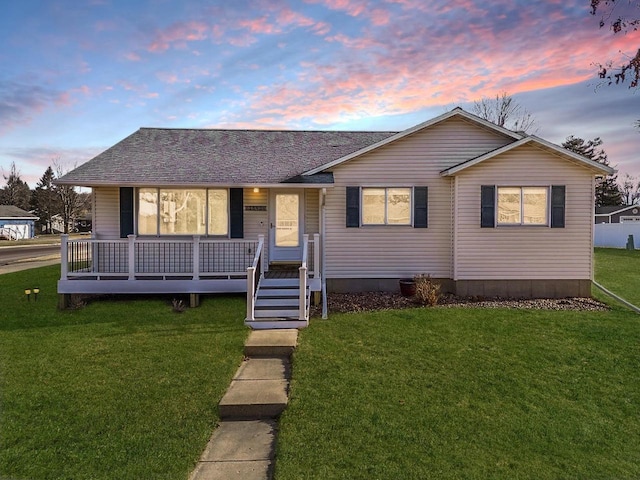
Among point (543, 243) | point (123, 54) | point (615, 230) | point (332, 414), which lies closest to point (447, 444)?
point (332, 414)

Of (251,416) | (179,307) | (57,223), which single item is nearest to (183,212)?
(179,307)

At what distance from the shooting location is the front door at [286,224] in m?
11.7

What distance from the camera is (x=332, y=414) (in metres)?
4.71

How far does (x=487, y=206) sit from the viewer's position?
Result: 430 inches

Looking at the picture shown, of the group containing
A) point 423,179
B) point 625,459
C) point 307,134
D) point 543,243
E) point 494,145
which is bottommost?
point 625,459

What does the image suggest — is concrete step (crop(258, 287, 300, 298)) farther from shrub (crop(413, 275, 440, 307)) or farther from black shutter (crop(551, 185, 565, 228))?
black shutter (crop(551, 185, 565, 228))

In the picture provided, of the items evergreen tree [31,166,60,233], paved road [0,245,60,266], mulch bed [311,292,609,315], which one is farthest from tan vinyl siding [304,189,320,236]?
evergreen tree [31,166,60,233]

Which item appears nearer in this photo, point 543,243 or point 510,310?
point 510,310

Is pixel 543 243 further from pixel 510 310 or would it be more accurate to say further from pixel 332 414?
pixel 332 414

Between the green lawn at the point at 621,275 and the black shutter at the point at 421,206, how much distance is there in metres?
5.80

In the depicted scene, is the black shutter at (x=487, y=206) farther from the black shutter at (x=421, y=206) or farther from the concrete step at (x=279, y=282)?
the concrete step at (x=279, y=282)

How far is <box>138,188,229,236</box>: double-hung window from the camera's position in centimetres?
1139

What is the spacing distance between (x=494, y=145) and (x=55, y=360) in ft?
38.3

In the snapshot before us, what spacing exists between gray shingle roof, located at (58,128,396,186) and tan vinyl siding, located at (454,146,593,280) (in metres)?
4.41
